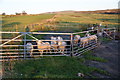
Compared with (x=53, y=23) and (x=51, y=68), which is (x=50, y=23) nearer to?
(x=53, y=23)

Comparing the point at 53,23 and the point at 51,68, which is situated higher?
the point at 53,23

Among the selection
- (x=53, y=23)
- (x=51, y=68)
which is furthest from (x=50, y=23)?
(x=51, y=68)

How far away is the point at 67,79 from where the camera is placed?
5516 mm

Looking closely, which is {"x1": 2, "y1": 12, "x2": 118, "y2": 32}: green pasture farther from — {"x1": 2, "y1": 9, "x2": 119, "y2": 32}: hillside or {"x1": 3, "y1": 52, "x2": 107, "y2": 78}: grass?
{"x1": 3, "y1": 52, "x2": 107, "y2": 78}: grass

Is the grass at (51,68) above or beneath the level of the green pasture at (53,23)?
beneath

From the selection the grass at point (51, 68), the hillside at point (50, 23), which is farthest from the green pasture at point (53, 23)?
the grass at point (51, 68)

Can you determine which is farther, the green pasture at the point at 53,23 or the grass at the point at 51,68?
the green pasture at the point at 53,23

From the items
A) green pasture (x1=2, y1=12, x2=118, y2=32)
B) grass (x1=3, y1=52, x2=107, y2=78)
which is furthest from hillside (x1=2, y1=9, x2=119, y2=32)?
grass (x1=3, y1=52, x2=107, y2=78)

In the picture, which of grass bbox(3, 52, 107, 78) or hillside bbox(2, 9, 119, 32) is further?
hillside bbox(2, 9, 119, 32)

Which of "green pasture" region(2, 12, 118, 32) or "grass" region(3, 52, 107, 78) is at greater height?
"green pasture" region(2, 12, 118, 32)

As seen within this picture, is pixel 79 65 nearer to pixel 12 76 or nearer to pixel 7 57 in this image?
pixel 12 76

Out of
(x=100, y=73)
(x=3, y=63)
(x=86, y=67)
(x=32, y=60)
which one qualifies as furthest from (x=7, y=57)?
(x=100, y=73)

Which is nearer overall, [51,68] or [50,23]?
[51,68]

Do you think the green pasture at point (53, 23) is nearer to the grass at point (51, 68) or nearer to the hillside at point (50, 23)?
the hillside at point (50, 23)
